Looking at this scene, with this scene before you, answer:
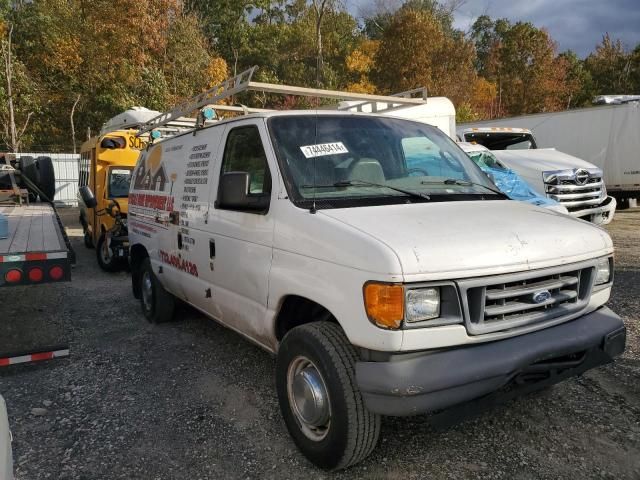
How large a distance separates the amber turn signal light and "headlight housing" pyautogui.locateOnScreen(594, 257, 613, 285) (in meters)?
1.49

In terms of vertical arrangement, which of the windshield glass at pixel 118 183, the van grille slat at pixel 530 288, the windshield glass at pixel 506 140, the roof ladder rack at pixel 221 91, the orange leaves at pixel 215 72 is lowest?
the van grille slat at pixel 530 288

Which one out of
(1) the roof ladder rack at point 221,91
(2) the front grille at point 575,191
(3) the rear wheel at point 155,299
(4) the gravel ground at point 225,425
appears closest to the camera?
(4) the gravel ground at point 225,425

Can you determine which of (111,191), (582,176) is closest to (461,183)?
(111,191)

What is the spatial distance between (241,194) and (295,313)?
857 millimetres

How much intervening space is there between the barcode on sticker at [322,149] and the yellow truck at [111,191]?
5.83 meters

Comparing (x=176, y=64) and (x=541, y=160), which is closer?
(x=541, y=160)

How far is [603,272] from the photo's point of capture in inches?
126

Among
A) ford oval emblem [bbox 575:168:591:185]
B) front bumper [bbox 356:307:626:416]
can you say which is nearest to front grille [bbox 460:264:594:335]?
front bumper [bbox 356:307:626:416]

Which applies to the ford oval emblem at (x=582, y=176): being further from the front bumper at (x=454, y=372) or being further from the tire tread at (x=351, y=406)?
the tire tread at (x=351, y=406)

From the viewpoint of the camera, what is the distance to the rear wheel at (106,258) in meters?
8.48

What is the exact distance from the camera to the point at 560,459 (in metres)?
2.99

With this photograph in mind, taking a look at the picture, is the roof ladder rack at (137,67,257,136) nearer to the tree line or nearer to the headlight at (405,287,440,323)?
the headlight at (405,287,440,323)

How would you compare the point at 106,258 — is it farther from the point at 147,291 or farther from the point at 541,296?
the point at 541,296

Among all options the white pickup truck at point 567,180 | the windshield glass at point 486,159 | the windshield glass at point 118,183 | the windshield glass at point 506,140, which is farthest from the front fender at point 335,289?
the windshield glass at point 506,140
